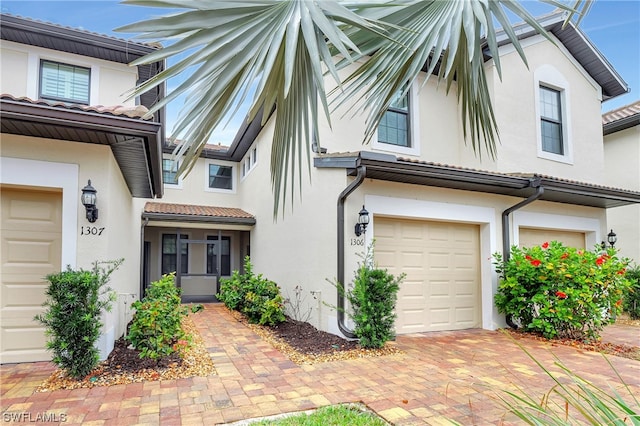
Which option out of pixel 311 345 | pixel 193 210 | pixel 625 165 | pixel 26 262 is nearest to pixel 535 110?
pixel 625 165

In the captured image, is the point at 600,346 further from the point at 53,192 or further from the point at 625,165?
the point at 53,192

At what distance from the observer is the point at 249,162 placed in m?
14.2

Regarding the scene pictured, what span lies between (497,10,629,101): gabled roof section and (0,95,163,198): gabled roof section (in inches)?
404

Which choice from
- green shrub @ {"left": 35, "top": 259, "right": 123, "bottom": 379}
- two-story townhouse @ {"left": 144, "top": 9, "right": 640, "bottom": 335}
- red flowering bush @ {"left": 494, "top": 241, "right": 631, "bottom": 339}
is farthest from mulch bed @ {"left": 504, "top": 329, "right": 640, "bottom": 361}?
green shrub @ {"left": 35, "top": 259, "right": 123, "bottom": 379}

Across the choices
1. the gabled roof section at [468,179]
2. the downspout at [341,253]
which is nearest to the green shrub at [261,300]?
the downspout at [341,253]

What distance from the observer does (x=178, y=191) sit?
15133mm

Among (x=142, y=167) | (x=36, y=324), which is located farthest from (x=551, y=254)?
(x=36, y=324)

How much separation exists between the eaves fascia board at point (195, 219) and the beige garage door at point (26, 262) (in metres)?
6.63

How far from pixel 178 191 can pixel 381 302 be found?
36.4 feet

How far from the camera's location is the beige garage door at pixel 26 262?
17.6 ft

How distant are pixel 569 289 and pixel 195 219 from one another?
34.8ft

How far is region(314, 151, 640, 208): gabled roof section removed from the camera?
691 cm

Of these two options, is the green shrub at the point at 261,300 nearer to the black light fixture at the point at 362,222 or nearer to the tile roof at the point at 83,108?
the black light fixture at the point at 362,222

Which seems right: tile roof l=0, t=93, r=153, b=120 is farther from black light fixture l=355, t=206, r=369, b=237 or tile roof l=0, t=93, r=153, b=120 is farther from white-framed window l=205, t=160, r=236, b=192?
white-framed window l=205, t=160, r=236, b=192
